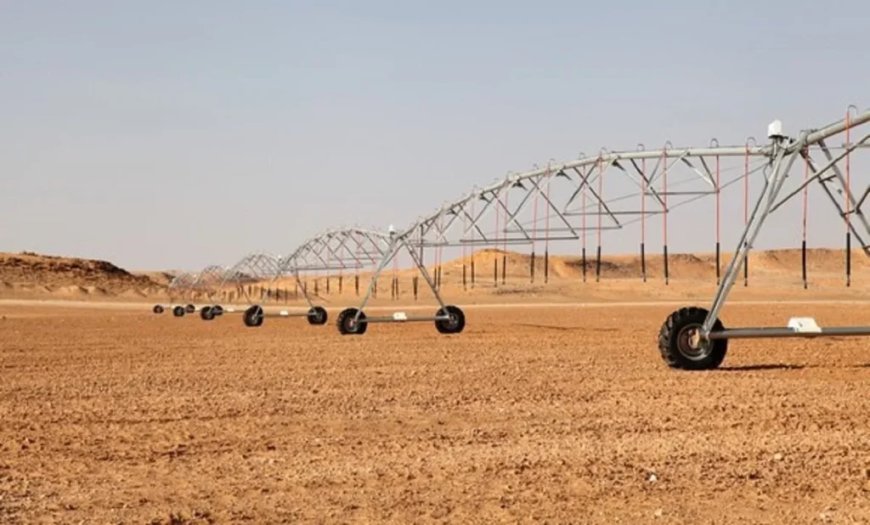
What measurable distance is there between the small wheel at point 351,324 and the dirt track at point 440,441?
38.6 feet

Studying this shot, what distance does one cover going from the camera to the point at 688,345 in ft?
61.1

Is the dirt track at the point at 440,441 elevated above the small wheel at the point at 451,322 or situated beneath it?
situated beneath

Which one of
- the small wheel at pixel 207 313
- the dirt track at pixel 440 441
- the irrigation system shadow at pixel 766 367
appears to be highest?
the small wheel at pixel 207 313

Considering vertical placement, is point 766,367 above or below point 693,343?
below

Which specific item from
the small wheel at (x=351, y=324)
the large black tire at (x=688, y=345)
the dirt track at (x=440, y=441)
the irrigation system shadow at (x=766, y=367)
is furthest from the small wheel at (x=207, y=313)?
the large black tire at (x=688, y=345)

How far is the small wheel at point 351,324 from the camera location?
33.5 meters

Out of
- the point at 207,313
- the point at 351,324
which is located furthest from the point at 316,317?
the point at 207,313

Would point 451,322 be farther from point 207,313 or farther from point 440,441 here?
point 207,313

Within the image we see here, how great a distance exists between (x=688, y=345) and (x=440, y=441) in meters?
8.30

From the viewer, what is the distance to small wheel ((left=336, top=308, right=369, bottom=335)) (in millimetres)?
33469

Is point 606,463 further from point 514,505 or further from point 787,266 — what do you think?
point 787,266

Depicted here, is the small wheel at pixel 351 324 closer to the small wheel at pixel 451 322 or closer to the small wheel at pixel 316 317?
the small wheel at pixel 451 322

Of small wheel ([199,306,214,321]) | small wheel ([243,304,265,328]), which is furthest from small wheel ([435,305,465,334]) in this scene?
small wheel ([199,306,214,321])

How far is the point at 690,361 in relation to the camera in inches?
727
